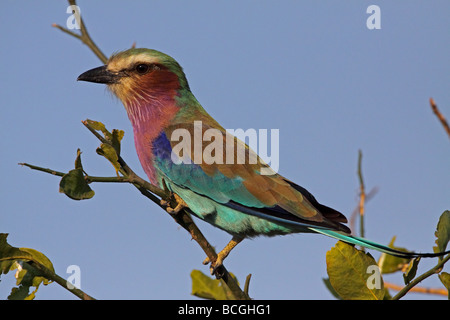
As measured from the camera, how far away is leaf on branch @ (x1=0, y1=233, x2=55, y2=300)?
254 centimetres

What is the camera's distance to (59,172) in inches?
96.6

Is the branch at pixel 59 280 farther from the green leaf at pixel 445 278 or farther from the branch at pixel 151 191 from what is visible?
the green leaf at pixel 445 278

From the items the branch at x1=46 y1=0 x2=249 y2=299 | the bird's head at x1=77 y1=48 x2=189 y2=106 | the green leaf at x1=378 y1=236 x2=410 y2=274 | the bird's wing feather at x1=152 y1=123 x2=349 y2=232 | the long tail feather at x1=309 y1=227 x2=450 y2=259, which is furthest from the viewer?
the bird's head at x1=77 y1=48 x2=189 y2=106

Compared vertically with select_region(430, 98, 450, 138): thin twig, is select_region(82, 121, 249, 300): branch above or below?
below

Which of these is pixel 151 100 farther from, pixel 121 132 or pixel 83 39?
pixel 121 132

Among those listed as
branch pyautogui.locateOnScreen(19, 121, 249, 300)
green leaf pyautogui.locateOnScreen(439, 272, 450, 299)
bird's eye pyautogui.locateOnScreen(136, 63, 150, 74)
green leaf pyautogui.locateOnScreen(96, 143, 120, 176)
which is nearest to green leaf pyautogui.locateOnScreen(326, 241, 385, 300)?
green leaf pyautogui.locateOnScreen(439, 272, 450, 299)

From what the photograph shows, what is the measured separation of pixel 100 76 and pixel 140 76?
1.17ft

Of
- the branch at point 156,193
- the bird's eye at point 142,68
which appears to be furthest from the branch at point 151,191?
the bird's eye at point 142,68

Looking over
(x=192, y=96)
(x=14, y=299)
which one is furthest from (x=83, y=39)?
(x=14, y=299)

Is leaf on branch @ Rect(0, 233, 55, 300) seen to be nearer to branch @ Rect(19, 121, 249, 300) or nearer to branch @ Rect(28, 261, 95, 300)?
branch @ Rect(28, 261, 95, 300)

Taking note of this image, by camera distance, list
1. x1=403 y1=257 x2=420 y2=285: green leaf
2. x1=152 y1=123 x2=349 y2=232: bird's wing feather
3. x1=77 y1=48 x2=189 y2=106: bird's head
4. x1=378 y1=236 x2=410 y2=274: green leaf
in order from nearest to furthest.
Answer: x1=403 y1=257 x2=420 y2=285: green leaf, x1=378 y1=236 x2=410 y2=274: green leaf, x1=152 y1=123 x2=349 y2=232: bird's wing feather, x1=77 y1=48 x2=189 y2=106: bird's head

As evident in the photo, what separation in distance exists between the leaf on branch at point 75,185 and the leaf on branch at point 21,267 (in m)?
0.38

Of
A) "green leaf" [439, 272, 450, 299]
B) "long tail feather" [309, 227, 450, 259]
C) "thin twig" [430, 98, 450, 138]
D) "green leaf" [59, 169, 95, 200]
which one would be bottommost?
"green leaf" [439, 272, 450, 299]
